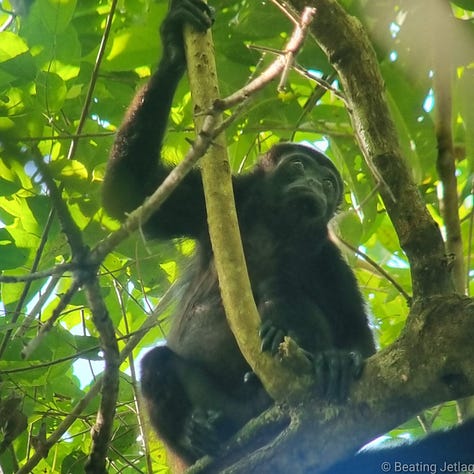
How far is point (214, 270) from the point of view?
16.2 feet

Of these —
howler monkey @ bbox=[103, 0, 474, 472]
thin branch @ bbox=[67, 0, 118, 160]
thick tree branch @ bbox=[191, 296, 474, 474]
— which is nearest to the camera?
thick tree branch @ bbox=[191, 296, 474, 474]

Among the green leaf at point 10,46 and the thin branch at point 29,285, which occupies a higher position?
the green leaf at point 10,46

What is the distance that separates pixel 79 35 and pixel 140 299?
1.75 metres

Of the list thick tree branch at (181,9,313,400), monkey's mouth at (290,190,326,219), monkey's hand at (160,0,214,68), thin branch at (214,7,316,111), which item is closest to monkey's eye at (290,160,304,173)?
monkey's mouth at (290,190,326,219)

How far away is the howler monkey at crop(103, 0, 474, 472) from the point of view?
4.42 m

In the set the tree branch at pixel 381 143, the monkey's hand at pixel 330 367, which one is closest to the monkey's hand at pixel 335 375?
the monkey's hand at pixel 330 367

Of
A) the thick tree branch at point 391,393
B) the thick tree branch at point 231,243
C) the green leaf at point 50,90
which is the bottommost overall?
the thick tree branch at point 391,393

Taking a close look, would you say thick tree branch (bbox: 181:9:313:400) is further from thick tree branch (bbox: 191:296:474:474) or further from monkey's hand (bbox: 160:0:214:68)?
monkey's hand (bbox: 160:0:214:68)

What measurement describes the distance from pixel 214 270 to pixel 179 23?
150 centimetres

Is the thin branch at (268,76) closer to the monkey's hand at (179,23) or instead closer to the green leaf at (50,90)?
the monkey's hand at (179,23)

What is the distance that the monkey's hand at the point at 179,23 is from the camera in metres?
3.94

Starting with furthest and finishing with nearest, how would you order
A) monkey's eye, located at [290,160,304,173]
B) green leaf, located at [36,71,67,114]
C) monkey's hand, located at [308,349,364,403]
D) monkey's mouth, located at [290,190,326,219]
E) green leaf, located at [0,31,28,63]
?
monkey's eye, located at [290,160,304,173], monkey's mouth, located at [290,190,326,219], green leaf, located at [36,71,67,114], green leaf, located at [0,31,28,63], monkey's hand, located at [308,349,364,403]

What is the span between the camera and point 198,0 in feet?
13.4

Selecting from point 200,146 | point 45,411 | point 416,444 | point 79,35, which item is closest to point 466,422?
point 416,444
